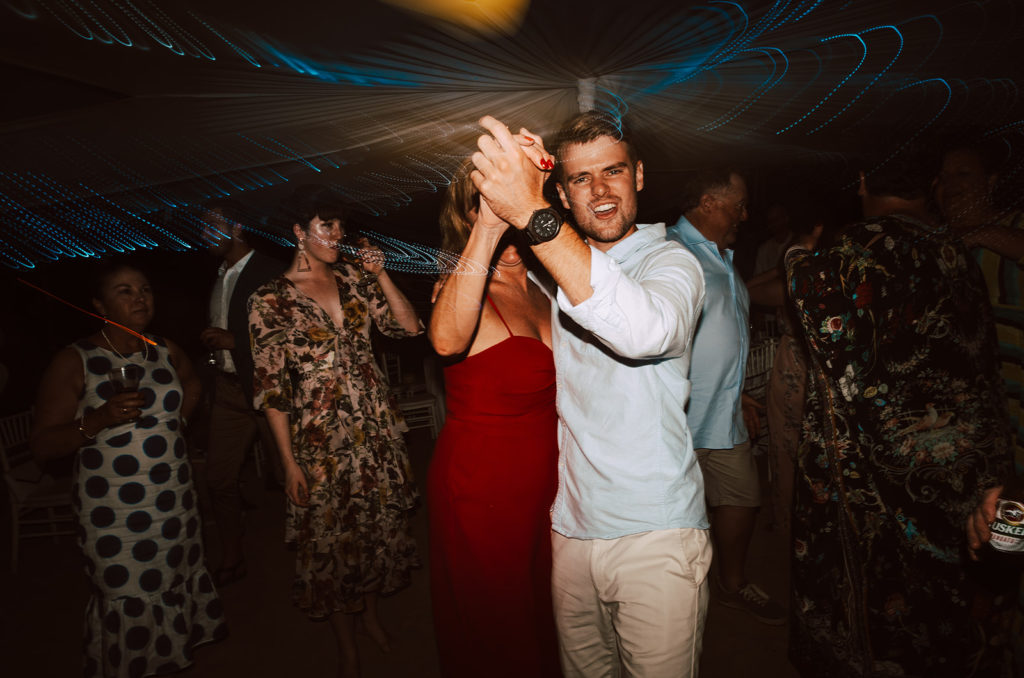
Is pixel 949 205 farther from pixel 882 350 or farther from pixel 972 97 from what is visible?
pixel 882 350

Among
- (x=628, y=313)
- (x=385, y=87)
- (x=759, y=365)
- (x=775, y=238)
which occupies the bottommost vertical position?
(x=759, y=365)

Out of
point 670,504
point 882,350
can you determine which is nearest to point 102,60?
point 670,504

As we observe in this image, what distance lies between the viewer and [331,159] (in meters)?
1.78

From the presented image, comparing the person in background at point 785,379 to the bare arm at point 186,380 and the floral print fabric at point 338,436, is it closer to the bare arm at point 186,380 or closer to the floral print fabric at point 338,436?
the floral print fabric at point 338,436

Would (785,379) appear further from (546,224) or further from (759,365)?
(546,224)

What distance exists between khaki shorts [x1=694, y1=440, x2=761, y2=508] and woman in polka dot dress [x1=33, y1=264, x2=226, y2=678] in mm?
2403

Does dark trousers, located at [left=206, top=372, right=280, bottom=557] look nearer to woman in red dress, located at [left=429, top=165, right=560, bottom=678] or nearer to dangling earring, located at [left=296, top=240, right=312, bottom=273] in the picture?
dangling earring, located at [left=296, top=240, right=312, bottom=273]

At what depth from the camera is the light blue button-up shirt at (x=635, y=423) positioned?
52.0 inches

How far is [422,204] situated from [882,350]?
1.49 metres

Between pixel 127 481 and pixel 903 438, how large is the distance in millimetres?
2864

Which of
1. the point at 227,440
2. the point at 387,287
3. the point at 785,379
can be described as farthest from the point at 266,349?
the point at 785,379

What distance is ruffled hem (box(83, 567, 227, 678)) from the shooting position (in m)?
2.30

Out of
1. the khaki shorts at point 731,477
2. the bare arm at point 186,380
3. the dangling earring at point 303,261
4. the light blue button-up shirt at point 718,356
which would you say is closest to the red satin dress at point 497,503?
the dangling earring at point 303,261

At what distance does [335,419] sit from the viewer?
7.52 ft
